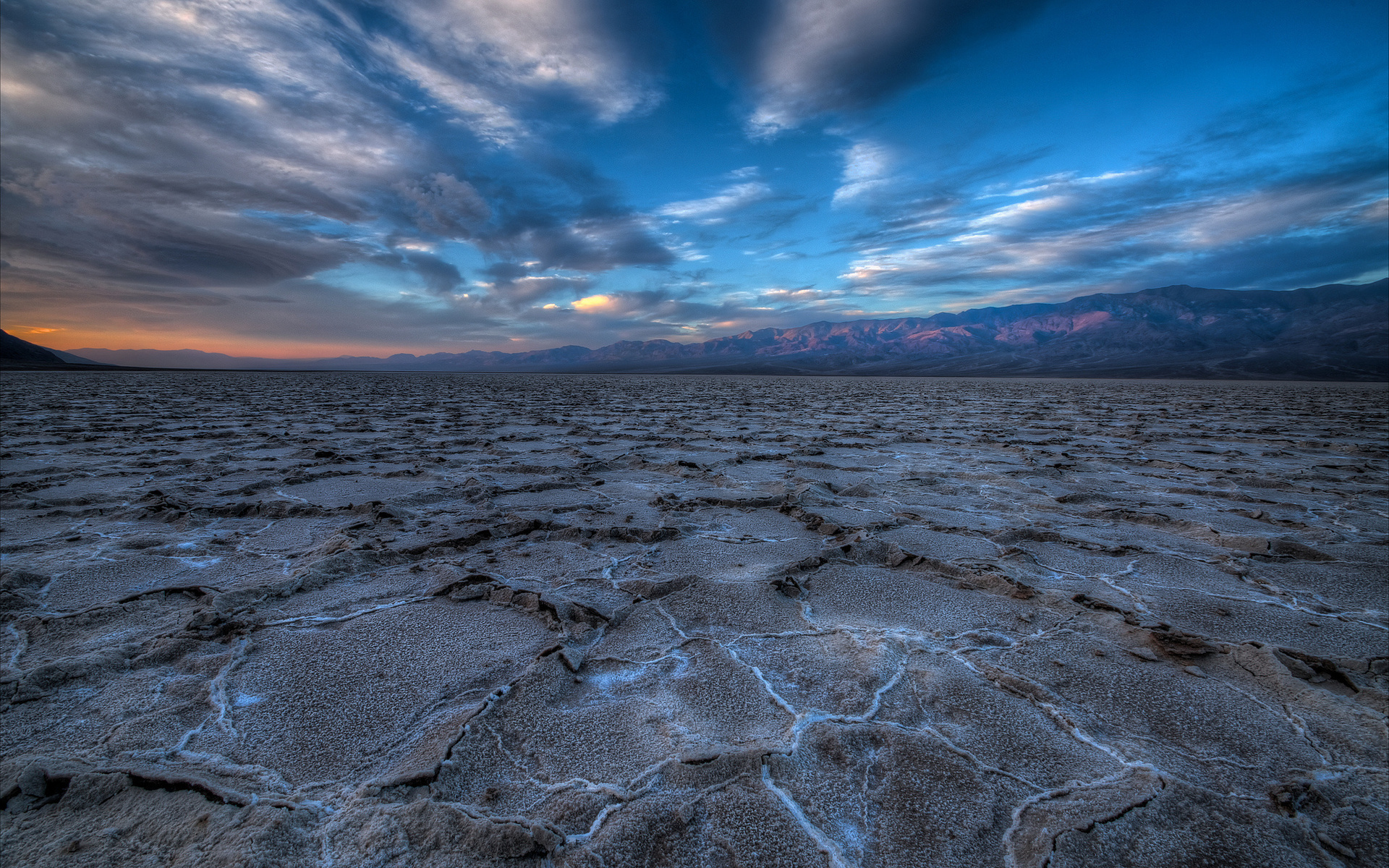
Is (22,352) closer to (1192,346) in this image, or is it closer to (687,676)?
(687,676)

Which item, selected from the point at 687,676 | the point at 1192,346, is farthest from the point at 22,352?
the point at 1192,346

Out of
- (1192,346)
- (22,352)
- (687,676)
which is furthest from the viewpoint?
(1192,346)

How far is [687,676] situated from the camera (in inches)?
79.7

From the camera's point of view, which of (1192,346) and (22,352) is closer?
(22,352)

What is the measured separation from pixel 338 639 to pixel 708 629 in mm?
1476

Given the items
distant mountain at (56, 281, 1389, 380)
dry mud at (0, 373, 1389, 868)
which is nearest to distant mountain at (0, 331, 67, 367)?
distant mountain at (56, 281, 1389, 380)

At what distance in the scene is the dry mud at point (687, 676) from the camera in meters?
1.34

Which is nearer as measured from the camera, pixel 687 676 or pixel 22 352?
pixel 687 676

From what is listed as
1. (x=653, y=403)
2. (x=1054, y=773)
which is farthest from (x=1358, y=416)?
(x=1054, y=773)

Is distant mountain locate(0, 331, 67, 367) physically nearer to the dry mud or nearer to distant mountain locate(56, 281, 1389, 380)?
distant mountain locate(56, 281, 1389, 380)

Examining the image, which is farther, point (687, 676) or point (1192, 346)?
point (1192, 346)

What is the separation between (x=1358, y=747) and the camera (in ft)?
5.42

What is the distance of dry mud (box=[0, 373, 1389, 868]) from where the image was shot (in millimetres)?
1337

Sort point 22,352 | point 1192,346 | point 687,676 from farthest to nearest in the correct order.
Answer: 1. point 1192,346
2. point 22,352
3. point 687,676
